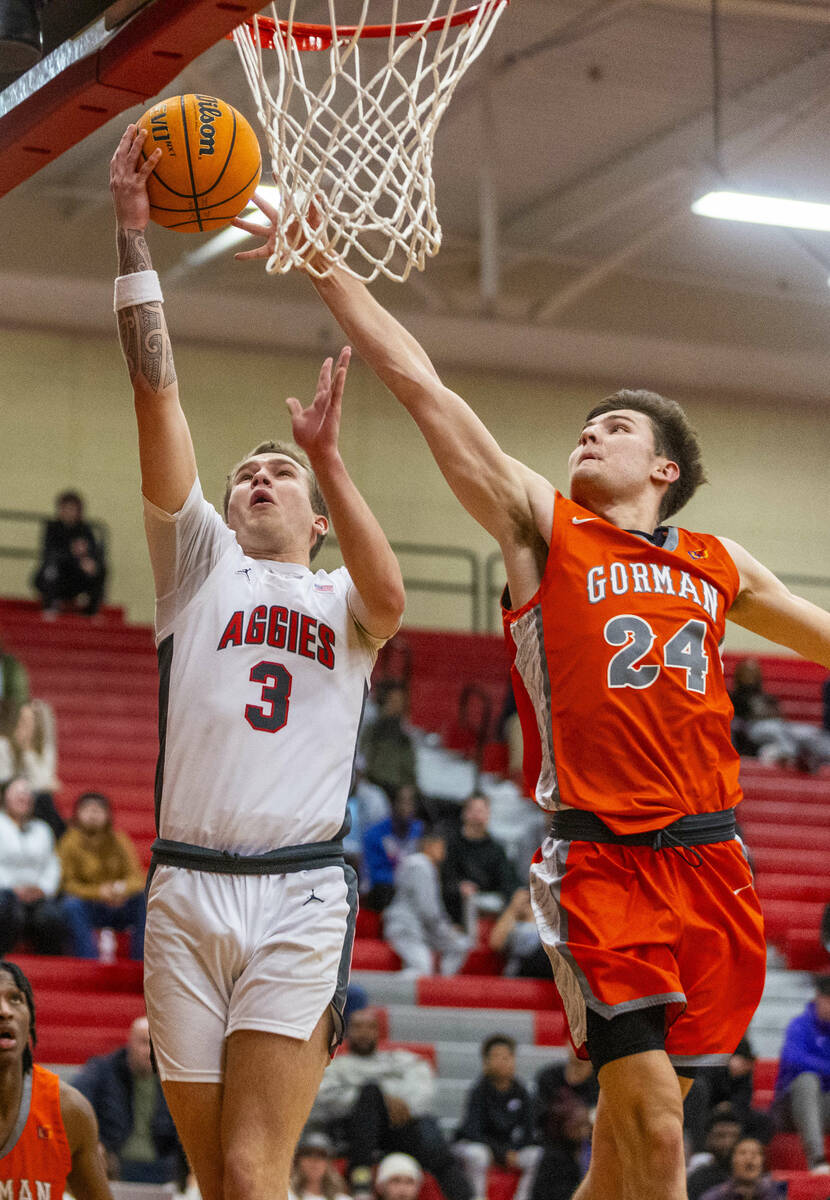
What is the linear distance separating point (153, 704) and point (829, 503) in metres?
9.75

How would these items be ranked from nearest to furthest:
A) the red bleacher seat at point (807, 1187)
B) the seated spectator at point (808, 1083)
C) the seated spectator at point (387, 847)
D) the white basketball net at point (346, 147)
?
the white basketball net at point (346, 147), the red bleacher seat at point (807, 1187), the seated spectator at point (808, 1083), the seated spectator at point (387, 847)

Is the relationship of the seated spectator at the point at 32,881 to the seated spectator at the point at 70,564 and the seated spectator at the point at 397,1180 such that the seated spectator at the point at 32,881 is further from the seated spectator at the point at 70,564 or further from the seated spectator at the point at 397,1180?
the seated spectator at the point at 70,564

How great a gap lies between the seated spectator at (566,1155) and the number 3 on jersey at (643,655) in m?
5.82

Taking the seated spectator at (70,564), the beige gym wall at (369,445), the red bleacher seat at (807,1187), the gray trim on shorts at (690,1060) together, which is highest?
the beige gym wall at (369,445)

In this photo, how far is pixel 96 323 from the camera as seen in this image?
18281 mm

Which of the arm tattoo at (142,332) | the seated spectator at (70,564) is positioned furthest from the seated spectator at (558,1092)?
the seated spectator at (70,564)

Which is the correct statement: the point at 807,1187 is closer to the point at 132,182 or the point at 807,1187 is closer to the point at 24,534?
the point at 132,182

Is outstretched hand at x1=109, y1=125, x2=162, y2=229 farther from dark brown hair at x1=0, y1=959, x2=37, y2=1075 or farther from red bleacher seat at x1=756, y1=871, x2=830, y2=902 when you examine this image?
red bleacher seat at x1=756, y1=871, x2=830, y2=902

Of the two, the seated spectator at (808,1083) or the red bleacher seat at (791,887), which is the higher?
→ the red bleacher seat at (791,887)

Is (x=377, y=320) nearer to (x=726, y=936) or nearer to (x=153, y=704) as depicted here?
(x=726, y=936)

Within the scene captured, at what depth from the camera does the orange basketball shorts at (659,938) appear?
421 centimetres

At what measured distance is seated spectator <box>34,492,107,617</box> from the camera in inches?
705

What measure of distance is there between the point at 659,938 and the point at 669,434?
151 cm

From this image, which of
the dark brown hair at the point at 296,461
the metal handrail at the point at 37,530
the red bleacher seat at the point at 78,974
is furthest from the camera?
the metal handrail at the point at 37,530
